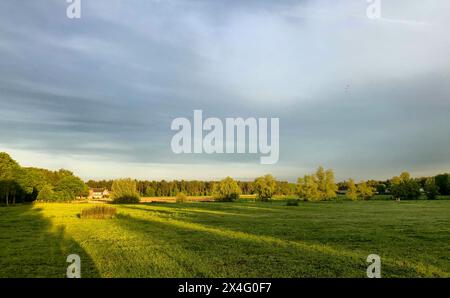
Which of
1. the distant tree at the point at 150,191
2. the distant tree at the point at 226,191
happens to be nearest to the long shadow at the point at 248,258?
the distant tree at the point at 226,191

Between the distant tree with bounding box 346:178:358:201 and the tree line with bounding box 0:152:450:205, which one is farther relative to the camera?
→ the distant tree with bounding box 346:178:358:201

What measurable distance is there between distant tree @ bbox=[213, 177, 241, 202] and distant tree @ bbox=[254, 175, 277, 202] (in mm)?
6063

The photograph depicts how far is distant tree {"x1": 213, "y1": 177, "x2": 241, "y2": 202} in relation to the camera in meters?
96.9

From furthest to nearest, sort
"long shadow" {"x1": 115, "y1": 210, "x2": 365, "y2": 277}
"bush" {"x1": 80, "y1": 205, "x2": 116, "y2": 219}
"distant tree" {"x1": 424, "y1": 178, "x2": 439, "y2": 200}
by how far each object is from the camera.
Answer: "distant tree" {"x1": 424, "y1": 178, "x2": 439, "y2": 200} < "bush" {"x1": 80, "y1": 205, "x2": 116, "y2": 219} < "long shadow" {"x1": 115, "y1": 210, "x2": 365, "y2": 277}

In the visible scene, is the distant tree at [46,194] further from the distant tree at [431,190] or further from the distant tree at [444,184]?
the distant tree at [444,184]

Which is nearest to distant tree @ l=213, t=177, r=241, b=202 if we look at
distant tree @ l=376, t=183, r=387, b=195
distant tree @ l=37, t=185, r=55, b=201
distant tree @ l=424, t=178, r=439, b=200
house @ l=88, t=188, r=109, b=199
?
distant tree @ l=37, t=185, r=55, b=201

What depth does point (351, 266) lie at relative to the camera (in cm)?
1403

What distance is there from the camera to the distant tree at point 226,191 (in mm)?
96875

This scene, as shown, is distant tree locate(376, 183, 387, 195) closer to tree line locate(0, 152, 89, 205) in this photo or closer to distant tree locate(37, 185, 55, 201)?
tree line locate(0, 152, 89, 205)

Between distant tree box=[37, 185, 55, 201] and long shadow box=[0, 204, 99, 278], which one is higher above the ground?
long shadow box=[0, 204, 99, 278]

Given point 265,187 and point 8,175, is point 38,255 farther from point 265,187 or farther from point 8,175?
point 265,187

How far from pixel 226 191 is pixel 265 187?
11.2 metres

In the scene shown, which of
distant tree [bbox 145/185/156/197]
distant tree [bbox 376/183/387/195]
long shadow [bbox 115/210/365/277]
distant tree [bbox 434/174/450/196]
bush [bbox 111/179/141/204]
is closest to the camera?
long shadow [bbox 115/210/365/277]

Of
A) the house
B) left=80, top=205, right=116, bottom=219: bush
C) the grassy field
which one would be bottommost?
the house
